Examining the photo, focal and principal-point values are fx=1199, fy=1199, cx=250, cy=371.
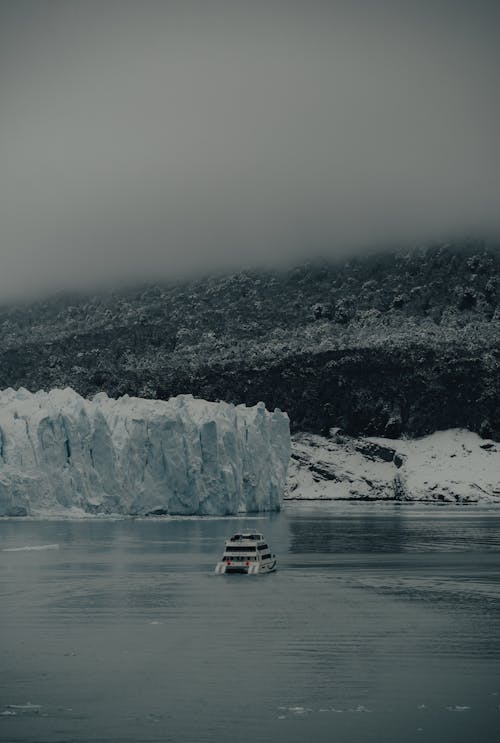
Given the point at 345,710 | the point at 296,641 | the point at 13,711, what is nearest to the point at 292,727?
the point at 345,710

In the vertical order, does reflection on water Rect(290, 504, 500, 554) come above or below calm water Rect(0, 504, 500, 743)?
below

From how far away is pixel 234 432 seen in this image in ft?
409

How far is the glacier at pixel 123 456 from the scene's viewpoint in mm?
109438

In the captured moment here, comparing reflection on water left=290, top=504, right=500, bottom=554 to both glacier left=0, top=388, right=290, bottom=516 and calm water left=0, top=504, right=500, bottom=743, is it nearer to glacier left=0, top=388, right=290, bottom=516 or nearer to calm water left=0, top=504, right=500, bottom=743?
calm water left=0, top=504, right=500, bottom=743

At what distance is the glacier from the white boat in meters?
40.8

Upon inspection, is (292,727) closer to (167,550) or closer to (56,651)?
(56,651)

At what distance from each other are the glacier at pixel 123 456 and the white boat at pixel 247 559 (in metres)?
40.8

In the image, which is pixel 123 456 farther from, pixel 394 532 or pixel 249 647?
pixel 249 647

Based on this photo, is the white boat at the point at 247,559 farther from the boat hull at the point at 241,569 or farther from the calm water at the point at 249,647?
the calm water at the point at 249,647

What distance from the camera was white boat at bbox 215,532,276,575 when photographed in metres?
70.4

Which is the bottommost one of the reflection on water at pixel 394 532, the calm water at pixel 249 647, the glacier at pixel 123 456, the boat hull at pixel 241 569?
the reflection on water at pixel 394 532

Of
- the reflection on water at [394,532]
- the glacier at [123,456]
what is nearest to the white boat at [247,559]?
the reflection on water at [394,532]

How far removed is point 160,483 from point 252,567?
4766 centimetres

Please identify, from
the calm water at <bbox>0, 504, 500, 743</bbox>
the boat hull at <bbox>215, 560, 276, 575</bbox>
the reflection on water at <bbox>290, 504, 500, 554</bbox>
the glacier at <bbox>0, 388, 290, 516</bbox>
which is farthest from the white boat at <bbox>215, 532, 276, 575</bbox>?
the glacier at <bbox>0, 388, 290, 516</bbox>
